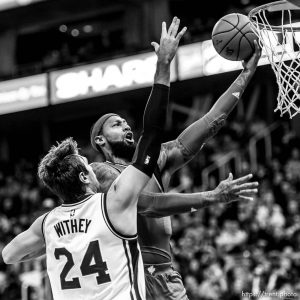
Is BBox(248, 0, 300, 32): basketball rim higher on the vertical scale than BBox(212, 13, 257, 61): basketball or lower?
higher

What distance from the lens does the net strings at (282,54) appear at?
17.7 ft

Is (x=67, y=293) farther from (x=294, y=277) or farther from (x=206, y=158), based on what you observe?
(x=206, y=158)

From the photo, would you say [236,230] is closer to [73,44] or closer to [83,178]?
[83,178]

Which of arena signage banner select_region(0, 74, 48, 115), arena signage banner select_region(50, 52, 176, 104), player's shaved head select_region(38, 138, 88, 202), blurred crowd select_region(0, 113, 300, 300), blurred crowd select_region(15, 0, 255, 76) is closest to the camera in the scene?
player's shaved head select_region(38, 138, 88, 202)

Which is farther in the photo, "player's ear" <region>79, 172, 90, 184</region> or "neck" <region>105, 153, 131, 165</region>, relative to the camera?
"neck" <region>105, 153, 131, 165</region>

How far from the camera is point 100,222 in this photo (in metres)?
3.62

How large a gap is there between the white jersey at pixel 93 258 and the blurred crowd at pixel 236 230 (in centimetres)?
Result: 554

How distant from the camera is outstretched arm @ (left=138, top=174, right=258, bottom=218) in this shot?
3889 mm

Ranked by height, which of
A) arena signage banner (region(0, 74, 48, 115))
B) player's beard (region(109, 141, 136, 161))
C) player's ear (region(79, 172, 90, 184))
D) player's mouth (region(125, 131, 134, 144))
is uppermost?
arena signage banner (region(0, 74, 48, 115))

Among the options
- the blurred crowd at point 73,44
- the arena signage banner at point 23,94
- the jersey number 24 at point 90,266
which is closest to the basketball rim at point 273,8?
the jersey number 24 at point 90,266

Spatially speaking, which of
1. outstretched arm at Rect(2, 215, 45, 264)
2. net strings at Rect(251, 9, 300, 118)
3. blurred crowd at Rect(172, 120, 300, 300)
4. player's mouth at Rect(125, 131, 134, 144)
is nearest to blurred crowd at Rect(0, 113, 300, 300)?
blurred crowd at Rect(172, 120, 300, 300)

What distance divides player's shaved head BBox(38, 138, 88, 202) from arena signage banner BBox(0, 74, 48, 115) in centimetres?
1366

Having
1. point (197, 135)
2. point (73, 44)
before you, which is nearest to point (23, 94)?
point (73, 44)

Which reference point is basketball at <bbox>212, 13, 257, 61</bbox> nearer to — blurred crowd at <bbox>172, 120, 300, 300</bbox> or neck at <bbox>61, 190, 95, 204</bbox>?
neck at <bbox>61, 190, 95, 204</bbox>
